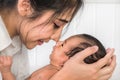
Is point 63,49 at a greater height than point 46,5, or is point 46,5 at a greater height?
point 46,5

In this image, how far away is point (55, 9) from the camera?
0.96 metres

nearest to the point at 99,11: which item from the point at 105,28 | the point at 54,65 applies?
the point at 105,28

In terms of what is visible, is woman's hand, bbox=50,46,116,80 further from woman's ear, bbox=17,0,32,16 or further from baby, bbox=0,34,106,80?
woman's ear, bbox=17,0,32,16

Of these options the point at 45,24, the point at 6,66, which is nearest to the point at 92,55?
the point at 45,24

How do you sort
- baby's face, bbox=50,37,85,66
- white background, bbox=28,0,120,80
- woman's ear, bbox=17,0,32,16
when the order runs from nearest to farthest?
woman's ear, bbox=17,0,32,16 < baby's face, bbox=50,37,85,66 < white background, bbox=28,0,120,80

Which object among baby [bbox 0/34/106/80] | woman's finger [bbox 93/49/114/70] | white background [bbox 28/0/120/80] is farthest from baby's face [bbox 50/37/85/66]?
white background [bbox 28/0/120/80]

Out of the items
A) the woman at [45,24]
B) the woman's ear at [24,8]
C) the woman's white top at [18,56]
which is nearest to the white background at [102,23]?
the woman's white top at [18,56]

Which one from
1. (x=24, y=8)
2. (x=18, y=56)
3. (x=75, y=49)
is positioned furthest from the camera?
(x=18, y=56)

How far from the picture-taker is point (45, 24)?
0.99 m

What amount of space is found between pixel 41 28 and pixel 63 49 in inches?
5.2

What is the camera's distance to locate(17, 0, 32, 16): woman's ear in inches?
36.1

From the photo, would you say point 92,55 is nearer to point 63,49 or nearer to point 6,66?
point 63,49

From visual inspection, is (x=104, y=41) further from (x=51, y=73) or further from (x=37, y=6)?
(x=37, y=6)

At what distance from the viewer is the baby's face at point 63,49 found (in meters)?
1.04
